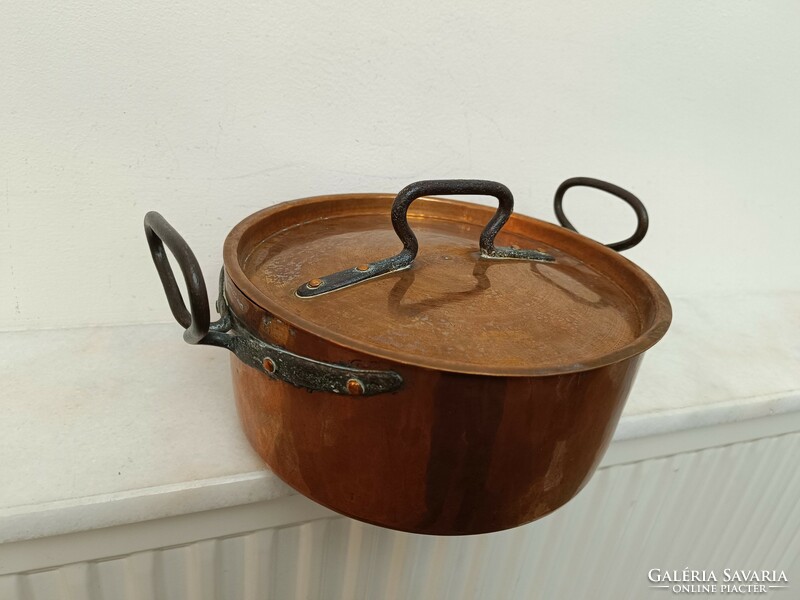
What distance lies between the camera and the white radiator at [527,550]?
631 millimetres

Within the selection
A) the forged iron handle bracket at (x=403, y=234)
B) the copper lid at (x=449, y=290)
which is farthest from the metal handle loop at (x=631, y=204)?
the forged iron handle bracket at (x=403, y=234)

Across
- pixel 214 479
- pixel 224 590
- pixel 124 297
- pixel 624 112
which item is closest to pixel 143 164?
pixel 124 297

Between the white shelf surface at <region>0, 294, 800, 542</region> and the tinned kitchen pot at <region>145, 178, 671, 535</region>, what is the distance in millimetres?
89

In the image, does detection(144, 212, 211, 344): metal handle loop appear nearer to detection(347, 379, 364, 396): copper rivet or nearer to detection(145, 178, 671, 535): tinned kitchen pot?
detection(145, 178, 671, 535): tinned kitchen pot

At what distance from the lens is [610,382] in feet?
1.61

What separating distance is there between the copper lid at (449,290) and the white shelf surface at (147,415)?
214mm

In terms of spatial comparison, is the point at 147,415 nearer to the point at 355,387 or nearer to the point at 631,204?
the point at 355,387

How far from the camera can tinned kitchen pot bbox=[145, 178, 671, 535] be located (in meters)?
0.45

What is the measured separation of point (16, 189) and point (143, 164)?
15cm

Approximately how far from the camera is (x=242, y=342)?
51cm

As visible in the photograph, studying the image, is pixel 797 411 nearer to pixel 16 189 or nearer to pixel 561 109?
pixel 561 109

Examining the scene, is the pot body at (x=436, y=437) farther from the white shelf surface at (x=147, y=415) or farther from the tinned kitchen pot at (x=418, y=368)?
the white shelf surface at (x=147, y=415)

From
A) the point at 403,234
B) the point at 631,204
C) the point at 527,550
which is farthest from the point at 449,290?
the point at 527,550

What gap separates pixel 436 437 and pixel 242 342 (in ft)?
0.59
